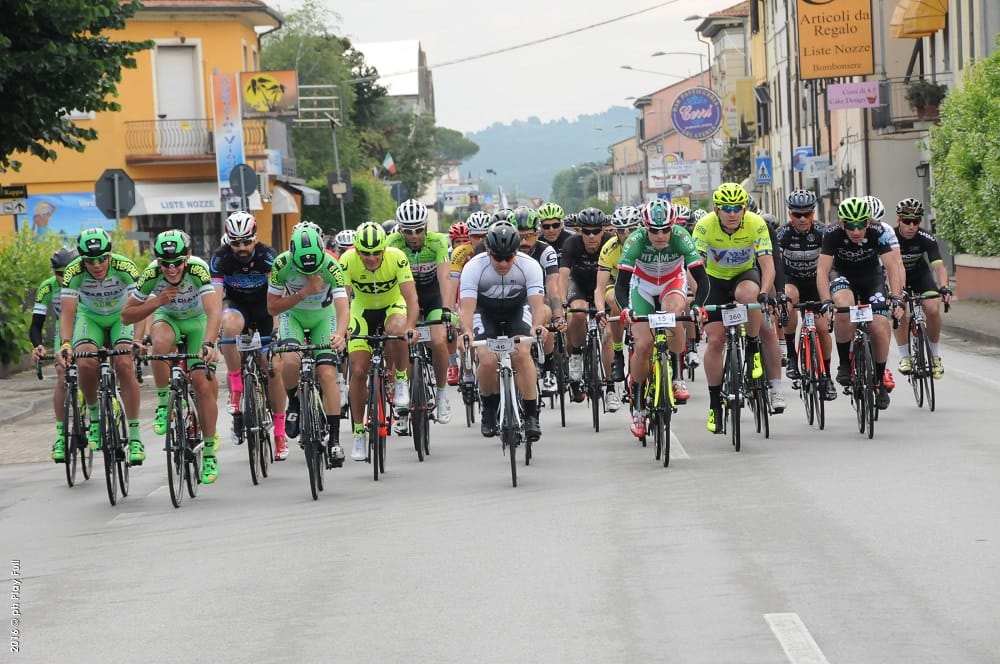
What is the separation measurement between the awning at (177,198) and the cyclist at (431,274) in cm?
Answer: 3575

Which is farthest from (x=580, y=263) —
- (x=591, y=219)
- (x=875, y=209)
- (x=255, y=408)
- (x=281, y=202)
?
(x=281, y=202)

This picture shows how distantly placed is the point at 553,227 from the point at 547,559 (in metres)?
9.50

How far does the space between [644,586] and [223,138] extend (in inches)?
1020

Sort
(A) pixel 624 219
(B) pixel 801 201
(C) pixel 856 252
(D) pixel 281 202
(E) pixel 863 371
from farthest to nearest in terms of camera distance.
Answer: (D) pixel 281 202 → (A) pixel 624 219 → (B) pixel 801 201 → (C) pixel 856 252 → (E) pixel 863 371

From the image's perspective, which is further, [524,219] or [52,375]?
[52,375]

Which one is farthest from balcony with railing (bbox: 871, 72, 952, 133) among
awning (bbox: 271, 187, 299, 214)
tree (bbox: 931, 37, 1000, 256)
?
awning (bbox: 271, 187, 299, 214)

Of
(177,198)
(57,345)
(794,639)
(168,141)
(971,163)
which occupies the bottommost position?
(794,639)

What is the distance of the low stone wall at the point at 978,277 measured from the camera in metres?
31.3

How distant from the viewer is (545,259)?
1627cm

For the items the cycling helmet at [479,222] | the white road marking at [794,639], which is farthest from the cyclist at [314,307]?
the white road marking at [794,639]

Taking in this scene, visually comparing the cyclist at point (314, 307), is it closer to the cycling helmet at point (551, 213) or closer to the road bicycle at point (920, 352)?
the cycling helmet at point (551, 213)

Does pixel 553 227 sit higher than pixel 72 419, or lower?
higher

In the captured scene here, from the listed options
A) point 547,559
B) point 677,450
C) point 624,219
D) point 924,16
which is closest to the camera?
point 547,559

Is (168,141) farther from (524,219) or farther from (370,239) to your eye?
(370,239)
